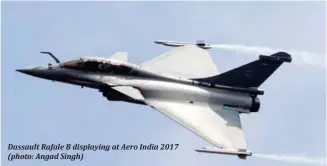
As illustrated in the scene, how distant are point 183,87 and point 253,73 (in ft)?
10.6

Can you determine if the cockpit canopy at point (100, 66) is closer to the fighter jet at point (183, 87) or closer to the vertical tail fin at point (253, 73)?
the fighter jet at point (183, 87)

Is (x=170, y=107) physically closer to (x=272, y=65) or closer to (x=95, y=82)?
(x=95, y=82)

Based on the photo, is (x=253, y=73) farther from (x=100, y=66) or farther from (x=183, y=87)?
(x=100, y=66)

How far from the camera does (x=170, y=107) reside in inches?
1175

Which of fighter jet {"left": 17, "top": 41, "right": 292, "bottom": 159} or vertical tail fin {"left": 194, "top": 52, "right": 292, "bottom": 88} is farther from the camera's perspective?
vertical tail fin {"left": 194, "top": 52, "right": 292, "bottom": 88}

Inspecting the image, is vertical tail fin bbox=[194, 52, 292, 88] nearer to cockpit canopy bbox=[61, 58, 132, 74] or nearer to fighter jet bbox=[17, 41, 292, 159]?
fighter jet bbox=[17, 41, 292, 159]

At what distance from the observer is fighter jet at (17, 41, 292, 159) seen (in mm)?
29516

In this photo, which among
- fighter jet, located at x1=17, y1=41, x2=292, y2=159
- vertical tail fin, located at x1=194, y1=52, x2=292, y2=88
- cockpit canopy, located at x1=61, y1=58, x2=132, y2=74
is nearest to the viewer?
fighter jet, located at x1=17, y1=41, x2=292, y2=159

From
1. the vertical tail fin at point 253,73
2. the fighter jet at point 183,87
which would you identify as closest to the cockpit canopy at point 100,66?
the fighter jet at point 183,87

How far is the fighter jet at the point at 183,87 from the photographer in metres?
29.5

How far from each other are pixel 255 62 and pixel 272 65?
0.87 meters

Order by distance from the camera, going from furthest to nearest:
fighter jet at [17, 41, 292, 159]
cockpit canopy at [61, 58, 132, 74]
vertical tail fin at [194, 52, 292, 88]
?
vertical tail fin at [194, 52, 292, 88] < cockpit canopy at [61, 58, 132, 74] < fighter jet at [17, 41, 292, 159]

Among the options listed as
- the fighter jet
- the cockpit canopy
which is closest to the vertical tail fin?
the fighter jet

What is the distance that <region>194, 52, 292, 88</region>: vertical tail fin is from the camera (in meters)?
31.2
